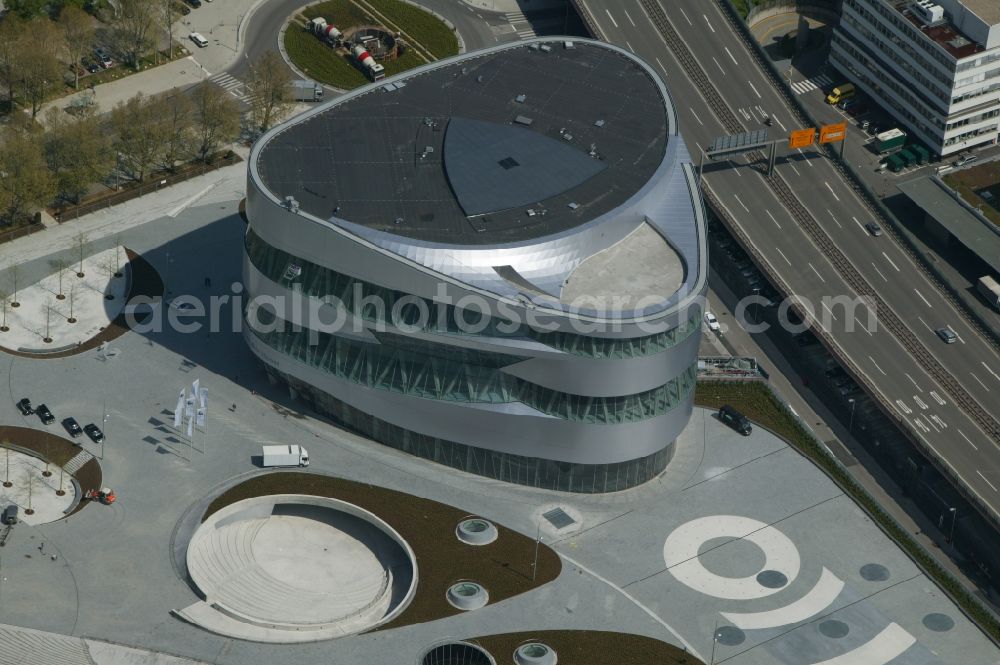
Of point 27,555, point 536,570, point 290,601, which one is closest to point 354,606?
point 290,601

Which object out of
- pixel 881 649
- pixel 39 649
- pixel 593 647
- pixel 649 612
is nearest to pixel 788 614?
pixel 881 649

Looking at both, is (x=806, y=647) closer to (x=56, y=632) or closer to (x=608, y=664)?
(x=608, y=664)

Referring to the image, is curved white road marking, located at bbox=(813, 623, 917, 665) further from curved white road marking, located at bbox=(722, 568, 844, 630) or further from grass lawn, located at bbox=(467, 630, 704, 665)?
grass lawn, located at bbox=(467, 630, 704, 665)

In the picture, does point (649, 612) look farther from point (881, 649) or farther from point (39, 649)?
point (39, 649)

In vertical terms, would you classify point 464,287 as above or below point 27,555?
above

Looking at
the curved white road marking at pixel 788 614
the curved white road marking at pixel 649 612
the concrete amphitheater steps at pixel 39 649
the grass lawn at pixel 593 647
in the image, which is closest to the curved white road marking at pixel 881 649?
the curved white road marking at pixel 788 614

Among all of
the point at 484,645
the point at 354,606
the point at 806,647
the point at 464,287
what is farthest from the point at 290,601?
the point at 806,647
